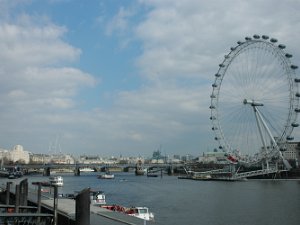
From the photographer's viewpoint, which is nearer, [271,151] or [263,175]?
[271,151]

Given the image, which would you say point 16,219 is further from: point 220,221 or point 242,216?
point 242,216

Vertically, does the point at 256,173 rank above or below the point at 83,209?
above

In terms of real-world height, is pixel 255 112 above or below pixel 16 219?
above

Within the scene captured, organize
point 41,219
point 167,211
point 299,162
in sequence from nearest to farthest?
1. point 41,219
2. point 167,211
3. point 299,162

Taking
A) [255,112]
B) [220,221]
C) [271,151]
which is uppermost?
[255,112]

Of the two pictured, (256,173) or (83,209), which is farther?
(256,173)

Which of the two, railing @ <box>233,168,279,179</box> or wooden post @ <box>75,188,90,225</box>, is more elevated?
railing @ <box>233,168,279,179</box>

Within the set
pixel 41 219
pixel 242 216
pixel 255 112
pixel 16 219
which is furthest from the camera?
pixel 255 112

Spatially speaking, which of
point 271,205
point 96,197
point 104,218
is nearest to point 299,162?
point 271,205

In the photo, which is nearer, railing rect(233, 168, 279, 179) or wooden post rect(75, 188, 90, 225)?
wooden post rect(75, 188, 90, 225)

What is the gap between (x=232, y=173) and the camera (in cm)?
12075

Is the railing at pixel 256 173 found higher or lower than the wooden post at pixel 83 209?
higher

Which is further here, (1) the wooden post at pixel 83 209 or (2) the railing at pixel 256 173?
(2) the railing at pixel 256 173

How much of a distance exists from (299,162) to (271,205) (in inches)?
4006
